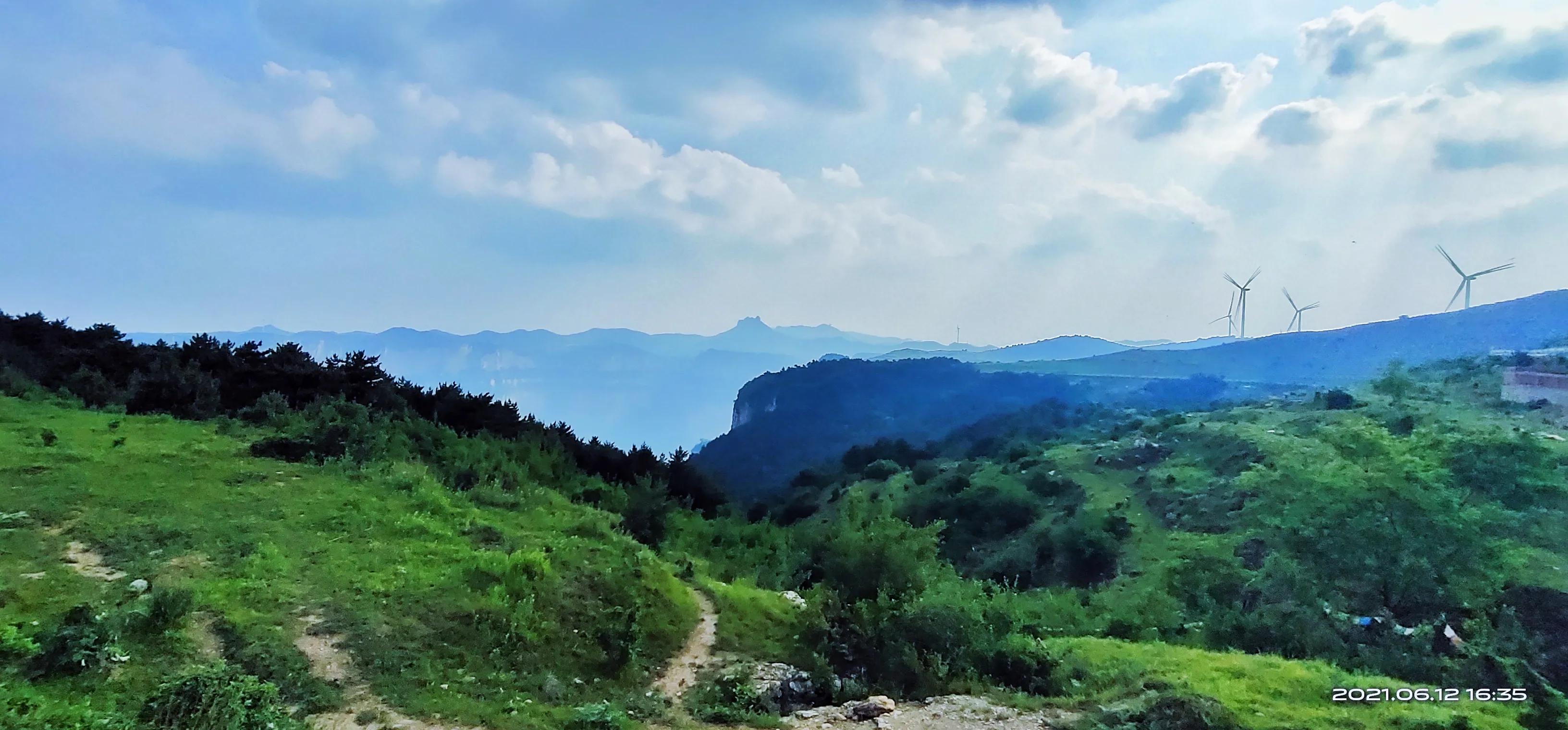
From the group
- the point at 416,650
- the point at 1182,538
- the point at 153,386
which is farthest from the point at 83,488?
the point at 1182,538

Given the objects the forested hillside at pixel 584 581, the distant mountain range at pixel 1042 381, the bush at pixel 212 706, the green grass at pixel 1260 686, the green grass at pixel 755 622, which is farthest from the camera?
the distant mountain range at pixel 1042 381

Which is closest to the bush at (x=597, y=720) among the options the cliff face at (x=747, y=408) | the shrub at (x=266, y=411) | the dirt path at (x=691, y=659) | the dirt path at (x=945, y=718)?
the dirt path at (x=691, y=659)

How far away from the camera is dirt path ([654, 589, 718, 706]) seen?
1263 centimetres

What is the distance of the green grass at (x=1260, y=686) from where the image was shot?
10992 mm

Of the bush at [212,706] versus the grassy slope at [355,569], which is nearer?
the bush at [212,706]

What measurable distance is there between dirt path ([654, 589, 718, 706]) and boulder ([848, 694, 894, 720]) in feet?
9.07

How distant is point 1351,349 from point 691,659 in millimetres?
165082

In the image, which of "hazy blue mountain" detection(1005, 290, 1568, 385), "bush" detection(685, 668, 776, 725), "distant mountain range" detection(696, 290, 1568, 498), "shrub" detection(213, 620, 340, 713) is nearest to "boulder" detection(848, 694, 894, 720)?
"bush" detection(685, 668, 776, 725)

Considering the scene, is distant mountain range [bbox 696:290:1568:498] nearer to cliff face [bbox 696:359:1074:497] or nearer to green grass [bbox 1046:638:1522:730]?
cliff face [bbox 696:359:1074:497]

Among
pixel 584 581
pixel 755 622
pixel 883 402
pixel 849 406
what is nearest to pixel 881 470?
pixel 755 622

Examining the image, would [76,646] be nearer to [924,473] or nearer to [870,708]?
[870,708]

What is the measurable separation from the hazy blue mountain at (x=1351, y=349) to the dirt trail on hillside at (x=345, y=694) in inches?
3877

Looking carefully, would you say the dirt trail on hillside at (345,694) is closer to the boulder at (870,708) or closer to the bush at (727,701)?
the bush at (727,701)

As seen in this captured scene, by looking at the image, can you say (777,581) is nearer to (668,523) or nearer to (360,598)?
(668,523)
